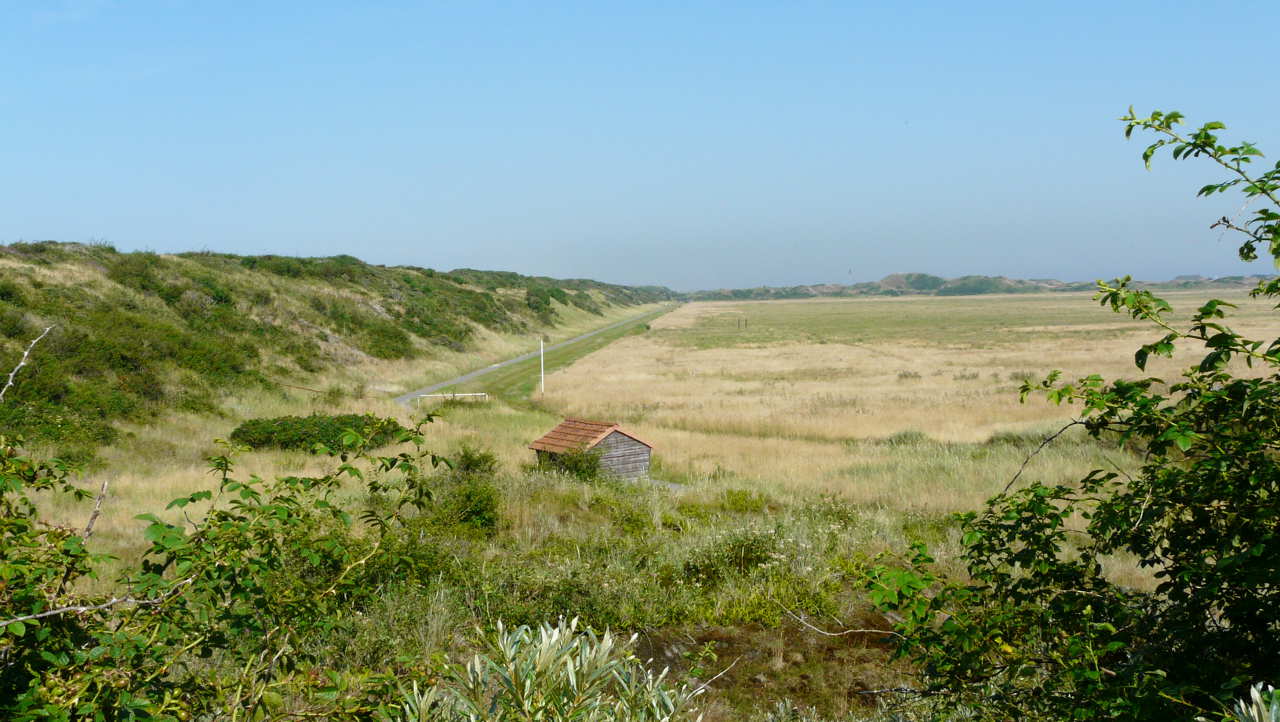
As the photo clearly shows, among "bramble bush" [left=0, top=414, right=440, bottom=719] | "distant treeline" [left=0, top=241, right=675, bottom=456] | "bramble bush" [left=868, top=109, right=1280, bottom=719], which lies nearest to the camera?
"bramble bush" [left=0, top=414, right=440, bottom=719]

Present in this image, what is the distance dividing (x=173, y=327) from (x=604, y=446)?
24304 millimetres

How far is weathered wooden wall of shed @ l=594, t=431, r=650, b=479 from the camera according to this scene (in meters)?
16.3

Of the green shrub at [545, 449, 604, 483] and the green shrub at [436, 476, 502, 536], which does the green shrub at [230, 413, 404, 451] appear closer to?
the green shrub at [545, 449, 604, 483]

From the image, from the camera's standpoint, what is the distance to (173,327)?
31203 millimetres

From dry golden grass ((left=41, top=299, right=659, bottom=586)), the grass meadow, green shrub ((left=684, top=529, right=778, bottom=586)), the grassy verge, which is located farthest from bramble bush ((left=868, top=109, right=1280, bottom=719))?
the grassy verge

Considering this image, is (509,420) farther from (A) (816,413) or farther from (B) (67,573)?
(B) (67,573)

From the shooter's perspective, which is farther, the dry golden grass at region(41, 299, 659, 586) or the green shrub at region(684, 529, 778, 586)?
the dry golden grass at region(41, 299, 659, 586)

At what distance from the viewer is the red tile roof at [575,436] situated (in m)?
16.2

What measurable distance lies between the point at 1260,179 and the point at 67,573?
5110 mm

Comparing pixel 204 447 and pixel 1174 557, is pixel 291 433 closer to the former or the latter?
pixel 204 447

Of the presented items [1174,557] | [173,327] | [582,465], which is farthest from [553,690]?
[173,327]

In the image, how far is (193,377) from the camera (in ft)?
90.3

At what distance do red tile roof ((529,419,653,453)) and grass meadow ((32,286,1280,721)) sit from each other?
859mm

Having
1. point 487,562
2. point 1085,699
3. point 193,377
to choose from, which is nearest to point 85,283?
point 193,377
